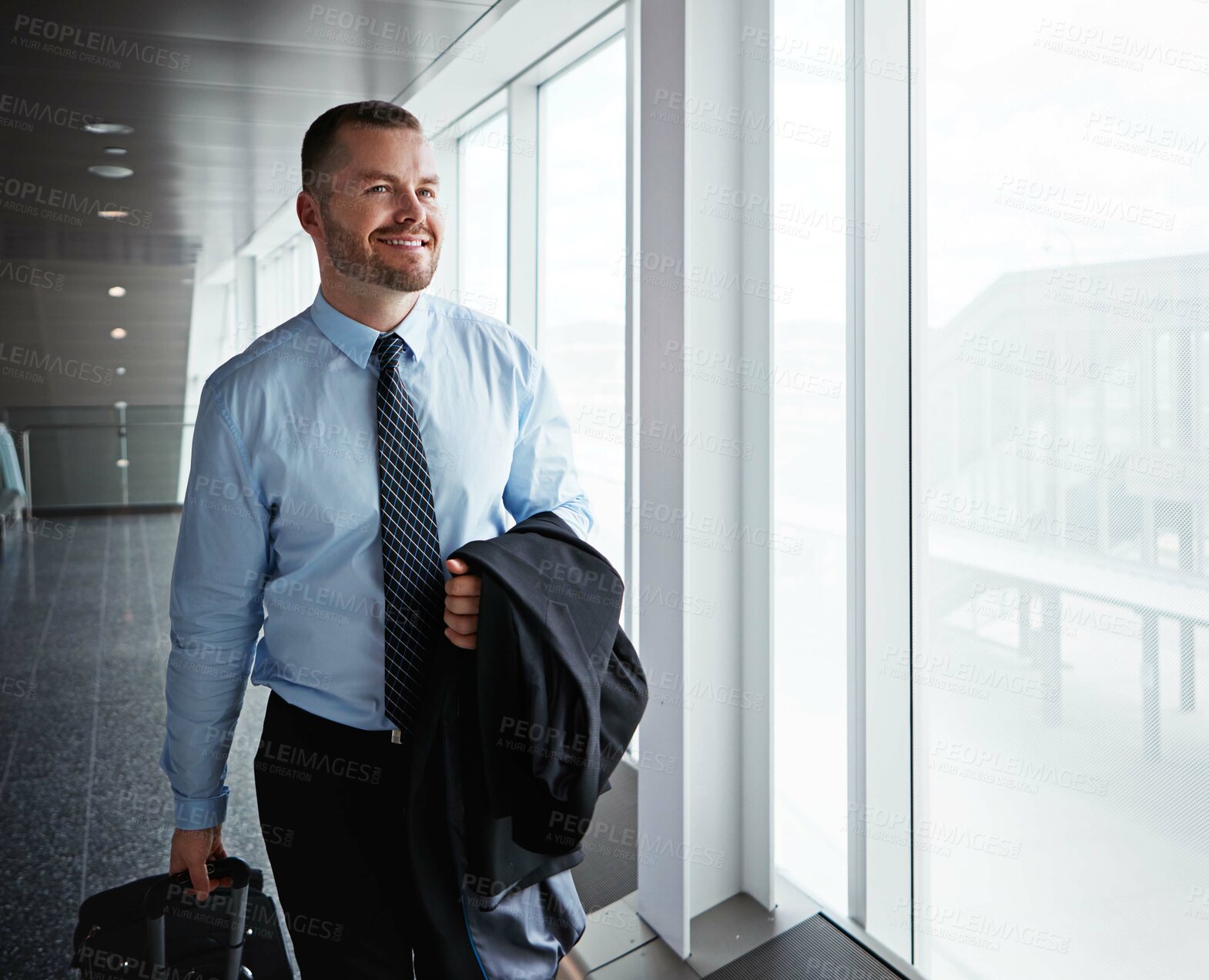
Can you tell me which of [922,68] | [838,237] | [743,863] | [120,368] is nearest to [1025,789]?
[743,863]

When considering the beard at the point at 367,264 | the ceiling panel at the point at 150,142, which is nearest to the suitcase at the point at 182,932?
the beard at the point at 367,264

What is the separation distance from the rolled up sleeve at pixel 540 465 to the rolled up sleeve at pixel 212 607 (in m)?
0.44

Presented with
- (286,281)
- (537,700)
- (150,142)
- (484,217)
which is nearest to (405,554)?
(537,700)

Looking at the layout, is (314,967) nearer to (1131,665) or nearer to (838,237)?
(1131,665)

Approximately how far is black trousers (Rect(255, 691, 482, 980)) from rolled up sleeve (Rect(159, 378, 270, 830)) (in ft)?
0.41

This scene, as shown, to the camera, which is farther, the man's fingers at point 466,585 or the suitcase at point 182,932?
the suitcase at point 182,932

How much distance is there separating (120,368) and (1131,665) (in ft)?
22.8

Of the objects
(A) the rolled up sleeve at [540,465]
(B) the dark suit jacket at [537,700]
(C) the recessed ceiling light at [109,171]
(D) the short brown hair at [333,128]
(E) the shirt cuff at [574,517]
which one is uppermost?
(C) the recessed ceiling light at [109,171]

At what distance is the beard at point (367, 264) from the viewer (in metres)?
1.38

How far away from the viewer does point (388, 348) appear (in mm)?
1432

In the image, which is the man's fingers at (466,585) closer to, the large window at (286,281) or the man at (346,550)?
the man at (346,550)

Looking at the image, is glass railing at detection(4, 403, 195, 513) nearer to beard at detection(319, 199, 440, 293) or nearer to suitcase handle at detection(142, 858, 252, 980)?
suitcase handle at detection(142, 858, 252, 980)

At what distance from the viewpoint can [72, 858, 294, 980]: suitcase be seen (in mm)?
1524

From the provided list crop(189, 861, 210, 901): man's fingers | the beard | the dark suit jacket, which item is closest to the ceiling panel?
the beard
